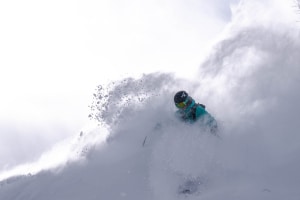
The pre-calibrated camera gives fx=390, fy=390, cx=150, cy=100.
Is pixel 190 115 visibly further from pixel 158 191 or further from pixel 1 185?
pixel 1 185

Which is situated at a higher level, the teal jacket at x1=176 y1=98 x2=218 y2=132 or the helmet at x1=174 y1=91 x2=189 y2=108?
the helmet at x1=174 y1=91 x2=189 y2=108

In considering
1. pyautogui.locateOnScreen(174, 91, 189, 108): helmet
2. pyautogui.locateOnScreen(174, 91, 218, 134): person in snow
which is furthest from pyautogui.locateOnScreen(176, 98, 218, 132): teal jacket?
pyautogui.locateOnScreen(174, 91, 189, 108): helmet

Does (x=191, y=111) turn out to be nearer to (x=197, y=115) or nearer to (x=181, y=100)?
(x=197, y=115)

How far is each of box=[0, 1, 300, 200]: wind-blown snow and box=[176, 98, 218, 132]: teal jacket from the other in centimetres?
27

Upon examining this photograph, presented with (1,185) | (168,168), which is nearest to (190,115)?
(168,168)

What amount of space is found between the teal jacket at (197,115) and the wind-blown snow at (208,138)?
0.27m

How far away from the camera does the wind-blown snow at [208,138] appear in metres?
10.5

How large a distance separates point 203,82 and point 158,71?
83.7 inches

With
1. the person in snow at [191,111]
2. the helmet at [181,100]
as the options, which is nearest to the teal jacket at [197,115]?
the person in snow at [191,111]

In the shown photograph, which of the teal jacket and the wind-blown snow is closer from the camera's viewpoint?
the wind-blown snow

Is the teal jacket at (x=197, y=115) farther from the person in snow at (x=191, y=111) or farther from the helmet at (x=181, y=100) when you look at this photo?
the helmet at (x=181, y=100)

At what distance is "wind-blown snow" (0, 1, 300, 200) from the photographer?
10.5 meters

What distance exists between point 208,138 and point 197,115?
0.82 meters

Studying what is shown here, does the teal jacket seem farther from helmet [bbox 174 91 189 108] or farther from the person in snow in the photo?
helmet [bbox 174 91 189 108]
